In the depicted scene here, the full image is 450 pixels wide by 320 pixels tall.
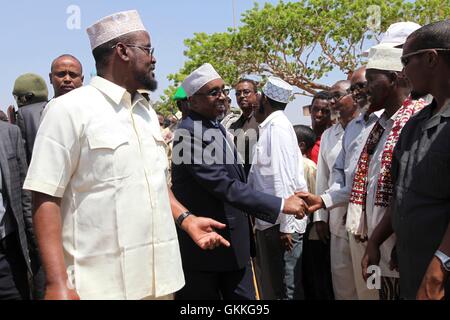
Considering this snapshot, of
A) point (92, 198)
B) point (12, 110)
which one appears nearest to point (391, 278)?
point (92, 198)

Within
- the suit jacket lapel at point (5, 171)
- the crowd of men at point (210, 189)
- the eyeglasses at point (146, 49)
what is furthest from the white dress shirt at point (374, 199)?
the suit jacket lapel at point (5, 171)

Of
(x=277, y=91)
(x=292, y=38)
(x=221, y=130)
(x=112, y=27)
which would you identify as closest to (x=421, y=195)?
(x=112, y=27)

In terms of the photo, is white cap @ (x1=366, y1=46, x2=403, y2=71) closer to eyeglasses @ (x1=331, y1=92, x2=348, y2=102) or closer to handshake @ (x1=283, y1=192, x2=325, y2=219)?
handshake @ (x1=283, y1=192, x2=325, y2=219)

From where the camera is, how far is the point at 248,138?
241 inches

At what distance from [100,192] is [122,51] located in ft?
2.38

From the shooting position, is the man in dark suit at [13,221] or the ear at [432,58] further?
the man in dark suit at [13,221]

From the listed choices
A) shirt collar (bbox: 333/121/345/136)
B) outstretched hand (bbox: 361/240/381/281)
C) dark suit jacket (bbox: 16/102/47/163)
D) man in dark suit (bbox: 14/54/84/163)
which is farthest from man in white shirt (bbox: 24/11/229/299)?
shirt collar (bbox: 333/121/345/136)

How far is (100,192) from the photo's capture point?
92.3 inches

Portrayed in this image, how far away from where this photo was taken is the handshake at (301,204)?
12.2 feet

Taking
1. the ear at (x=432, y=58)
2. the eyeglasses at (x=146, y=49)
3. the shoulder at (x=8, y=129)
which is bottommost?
the shoulder at (x=8, y=129)

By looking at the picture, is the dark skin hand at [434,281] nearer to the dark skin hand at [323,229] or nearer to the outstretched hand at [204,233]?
the outstretched hand at [204,233]

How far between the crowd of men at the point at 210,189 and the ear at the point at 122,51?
0.01m

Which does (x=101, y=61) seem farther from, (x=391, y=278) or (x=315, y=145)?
(x=315, y=145)
